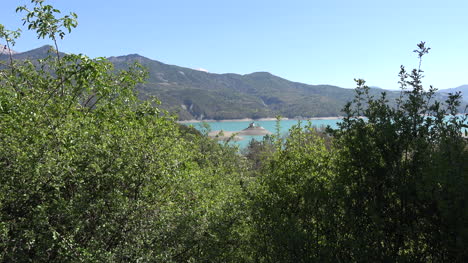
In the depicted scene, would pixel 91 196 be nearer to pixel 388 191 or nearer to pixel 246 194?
pixel 246 194

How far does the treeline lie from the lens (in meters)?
5.49

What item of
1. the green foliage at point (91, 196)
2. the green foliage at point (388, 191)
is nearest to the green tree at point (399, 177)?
the green foliage at point (388, 191)

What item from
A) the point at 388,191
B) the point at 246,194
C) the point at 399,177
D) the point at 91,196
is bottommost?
the point at 246,194

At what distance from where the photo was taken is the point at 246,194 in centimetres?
934

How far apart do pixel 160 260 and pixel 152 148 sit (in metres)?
2.43

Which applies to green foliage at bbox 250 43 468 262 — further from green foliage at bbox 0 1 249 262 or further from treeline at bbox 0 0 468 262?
green foliage at bbox 0 1 249 262

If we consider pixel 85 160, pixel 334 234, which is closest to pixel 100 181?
pixel 85 160

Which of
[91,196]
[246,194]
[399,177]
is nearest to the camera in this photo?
[399,177]

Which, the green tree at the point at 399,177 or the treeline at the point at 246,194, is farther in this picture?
the treeline at the point at 246,194

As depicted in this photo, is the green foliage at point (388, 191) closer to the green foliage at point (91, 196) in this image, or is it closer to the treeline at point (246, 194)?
the treeline at point (246, 194)

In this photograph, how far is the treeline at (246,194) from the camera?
549cm

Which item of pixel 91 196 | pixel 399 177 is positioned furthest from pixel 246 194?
pixel 399 177

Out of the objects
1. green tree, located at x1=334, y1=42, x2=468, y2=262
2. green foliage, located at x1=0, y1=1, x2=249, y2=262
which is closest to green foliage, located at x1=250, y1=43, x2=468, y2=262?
green tree, located at x1=334, y1=42, x2=468, y2=262

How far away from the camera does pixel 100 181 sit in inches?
296
